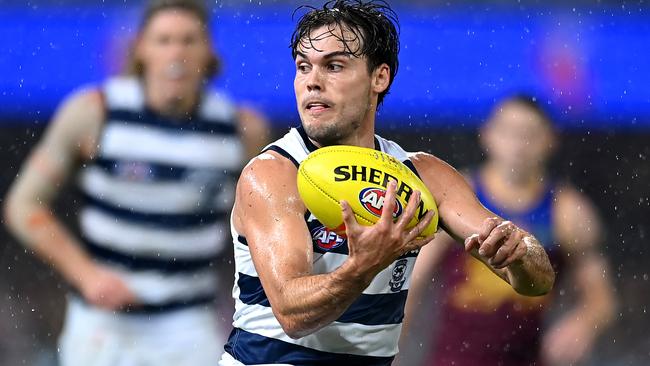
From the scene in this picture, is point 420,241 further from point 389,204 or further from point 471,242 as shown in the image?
point 389,204

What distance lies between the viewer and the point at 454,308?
593 centimetres

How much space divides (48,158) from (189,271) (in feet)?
2.95

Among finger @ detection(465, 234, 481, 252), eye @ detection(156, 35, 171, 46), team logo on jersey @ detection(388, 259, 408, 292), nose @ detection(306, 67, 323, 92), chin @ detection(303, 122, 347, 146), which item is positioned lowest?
team logo on jersey @ detection(388, 259, 408, 292)

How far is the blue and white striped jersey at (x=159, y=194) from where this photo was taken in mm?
6023

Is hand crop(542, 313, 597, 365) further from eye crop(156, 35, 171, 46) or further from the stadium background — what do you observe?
eye crop(156, 35, 171, 46)

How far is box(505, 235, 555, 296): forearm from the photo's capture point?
3895 millimetres

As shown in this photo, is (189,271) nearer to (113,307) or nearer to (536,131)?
(113,307)

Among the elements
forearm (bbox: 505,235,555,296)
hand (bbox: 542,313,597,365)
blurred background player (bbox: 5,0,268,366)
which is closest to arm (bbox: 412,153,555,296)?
forearm (bbox: 505,235,555,296)

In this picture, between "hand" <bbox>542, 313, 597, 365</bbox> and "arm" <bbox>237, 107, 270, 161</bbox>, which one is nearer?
"hand" <bbox>542, 313, 597, 365</bbox>

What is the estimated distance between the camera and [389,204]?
314 centimetres

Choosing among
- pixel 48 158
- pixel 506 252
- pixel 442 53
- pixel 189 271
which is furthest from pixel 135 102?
pixel 506 252

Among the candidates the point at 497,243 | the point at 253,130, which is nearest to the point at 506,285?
the point at 253,130

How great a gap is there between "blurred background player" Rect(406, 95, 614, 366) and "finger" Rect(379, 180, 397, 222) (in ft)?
8.70

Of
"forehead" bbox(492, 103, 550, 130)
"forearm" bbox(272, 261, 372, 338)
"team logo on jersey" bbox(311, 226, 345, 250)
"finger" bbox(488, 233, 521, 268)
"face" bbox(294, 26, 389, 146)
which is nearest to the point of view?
"forearm" bbox(272, 261, 372, 338)
